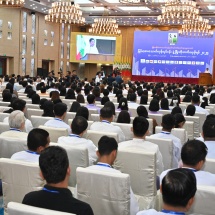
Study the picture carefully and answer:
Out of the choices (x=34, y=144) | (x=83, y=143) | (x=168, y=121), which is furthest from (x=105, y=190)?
(x=168, y=121)

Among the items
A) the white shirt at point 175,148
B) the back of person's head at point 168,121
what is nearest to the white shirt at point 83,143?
the white shirt at point 175,148

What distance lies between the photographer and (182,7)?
48.6 ft

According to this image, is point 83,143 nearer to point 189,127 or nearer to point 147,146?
point 147,146

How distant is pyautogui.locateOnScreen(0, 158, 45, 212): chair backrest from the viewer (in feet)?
9.80

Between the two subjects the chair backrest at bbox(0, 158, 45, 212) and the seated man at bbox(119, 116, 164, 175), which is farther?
the seated man at bbox(119, 116, 164, 175)

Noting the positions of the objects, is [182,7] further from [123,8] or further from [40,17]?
[40,17]

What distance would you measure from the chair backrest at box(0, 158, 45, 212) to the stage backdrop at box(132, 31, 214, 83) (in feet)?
75.1

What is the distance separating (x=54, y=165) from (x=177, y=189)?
0.77 m

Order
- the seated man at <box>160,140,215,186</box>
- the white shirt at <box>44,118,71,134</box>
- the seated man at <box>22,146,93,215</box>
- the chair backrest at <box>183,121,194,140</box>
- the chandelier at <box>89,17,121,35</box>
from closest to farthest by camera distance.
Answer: the seated man at <box>22,146,93,215</box>
the seated man at <box>160,140,215,186</box>
the white shirt at <box>44,118,71,134</box>
the chair backrest at <box>183,121,194,140</box>
the chandelier at <box>89,17,121,35</box>

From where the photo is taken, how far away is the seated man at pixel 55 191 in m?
2.19

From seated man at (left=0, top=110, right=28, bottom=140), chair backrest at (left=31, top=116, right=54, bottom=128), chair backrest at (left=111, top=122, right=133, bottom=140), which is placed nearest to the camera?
seated man at (left=0, top=110, right=28, bottom=140)

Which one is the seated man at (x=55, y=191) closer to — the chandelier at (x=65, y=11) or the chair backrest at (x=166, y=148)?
the chair backrest at (x=166, y=148)

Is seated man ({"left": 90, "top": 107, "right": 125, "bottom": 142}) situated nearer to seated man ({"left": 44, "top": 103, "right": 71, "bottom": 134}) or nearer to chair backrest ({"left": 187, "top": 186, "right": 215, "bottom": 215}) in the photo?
seated man ({"left": 44, "top": 103, "right": 71, "bottom": 134})

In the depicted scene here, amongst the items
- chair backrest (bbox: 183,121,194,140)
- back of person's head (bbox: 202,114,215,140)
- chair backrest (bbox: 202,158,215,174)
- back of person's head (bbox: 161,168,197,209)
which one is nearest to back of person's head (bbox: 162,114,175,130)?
back of person's head (bbox: 202,114,215,140)
